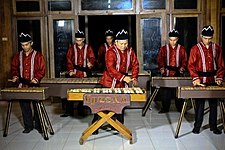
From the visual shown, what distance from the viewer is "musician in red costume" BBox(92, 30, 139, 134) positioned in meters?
4.28

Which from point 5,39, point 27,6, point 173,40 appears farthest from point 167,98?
point 5,39

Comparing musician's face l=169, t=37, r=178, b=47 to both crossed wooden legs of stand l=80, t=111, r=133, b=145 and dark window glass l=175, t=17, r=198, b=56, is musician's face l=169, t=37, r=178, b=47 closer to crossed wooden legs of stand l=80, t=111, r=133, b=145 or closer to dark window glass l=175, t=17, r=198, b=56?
dark window glass l=175, t=17, r=198, b=56

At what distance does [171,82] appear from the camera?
521cm

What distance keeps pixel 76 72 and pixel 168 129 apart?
204cm

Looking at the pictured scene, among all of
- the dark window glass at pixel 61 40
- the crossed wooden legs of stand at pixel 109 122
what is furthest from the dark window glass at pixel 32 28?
the crossed wooden legs of stand at pixel 109 122

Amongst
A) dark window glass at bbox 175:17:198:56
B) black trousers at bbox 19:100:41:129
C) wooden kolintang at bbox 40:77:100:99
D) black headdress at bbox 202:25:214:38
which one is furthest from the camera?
dark window glass at bbox 175:17:198:56

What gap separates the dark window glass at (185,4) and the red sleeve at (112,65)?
3.00 metres

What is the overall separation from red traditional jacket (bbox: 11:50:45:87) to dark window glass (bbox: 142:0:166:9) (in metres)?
3.03

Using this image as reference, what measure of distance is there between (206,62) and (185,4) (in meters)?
2.77

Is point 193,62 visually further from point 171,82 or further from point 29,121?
point 29,121

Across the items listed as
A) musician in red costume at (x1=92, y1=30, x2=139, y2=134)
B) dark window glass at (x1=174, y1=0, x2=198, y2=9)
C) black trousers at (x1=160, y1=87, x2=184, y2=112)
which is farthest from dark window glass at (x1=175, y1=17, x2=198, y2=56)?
musician in red costume at (x1=92, y1=30, x2=139, y2=134)

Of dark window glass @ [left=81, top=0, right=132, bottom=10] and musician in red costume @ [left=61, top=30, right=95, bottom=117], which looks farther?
dark window glass @ [left=81, top=0, right=132, bottom=10]

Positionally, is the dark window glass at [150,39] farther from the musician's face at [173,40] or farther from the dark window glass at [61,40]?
the dark window glass at [61,40]

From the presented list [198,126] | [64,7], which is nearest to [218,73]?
[198,126]
